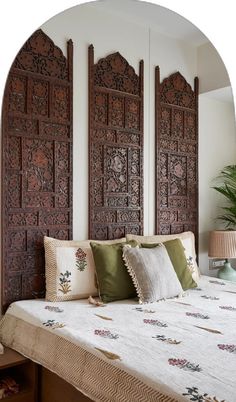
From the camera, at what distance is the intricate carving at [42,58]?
8.64 ft

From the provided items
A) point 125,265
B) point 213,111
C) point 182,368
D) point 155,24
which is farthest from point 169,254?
point 155,24

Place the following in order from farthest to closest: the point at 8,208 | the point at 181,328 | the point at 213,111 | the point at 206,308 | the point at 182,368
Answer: the point at 213,111
the point at 8,208
the point at 206,308
the point at 181,328
the point at 182,368

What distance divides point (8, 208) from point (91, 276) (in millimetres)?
723

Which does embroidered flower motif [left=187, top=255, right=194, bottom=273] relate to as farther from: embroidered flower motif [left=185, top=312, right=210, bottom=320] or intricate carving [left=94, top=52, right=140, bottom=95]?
intricate carving [left=94, top=52, right=140, bottom=95]

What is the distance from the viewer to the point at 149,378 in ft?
4.51

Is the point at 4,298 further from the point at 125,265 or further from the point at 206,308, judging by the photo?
the point at 206,308

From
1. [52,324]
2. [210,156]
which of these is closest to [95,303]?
[52,324]

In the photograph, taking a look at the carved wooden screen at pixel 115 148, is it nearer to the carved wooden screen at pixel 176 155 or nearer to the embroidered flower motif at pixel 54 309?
the carved wooden screen at pixel 176 155

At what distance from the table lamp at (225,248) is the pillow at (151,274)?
801mm

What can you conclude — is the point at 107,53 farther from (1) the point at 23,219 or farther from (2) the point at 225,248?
(2) the point at 225,248

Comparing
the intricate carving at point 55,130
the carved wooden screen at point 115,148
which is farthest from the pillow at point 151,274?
the intricate carving at point 55,130

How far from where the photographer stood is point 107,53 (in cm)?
307

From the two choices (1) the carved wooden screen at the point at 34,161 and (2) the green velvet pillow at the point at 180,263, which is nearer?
(1) the carved wooden screen at the point at 34,161

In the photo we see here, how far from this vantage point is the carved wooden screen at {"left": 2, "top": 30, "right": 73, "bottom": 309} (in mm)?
2547
